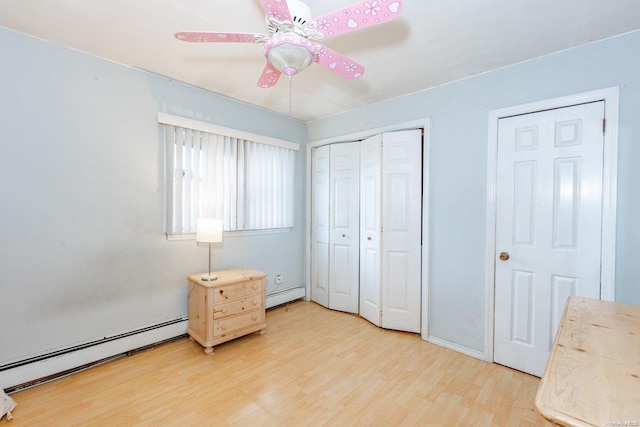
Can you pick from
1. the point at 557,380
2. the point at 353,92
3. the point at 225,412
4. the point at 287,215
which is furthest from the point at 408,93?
the point at 225,412

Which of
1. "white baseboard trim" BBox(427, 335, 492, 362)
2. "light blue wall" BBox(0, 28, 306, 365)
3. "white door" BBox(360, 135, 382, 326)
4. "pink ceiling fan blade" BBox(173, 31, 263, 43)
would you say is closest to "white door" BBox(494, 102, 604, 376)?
"white baseboard trim" BBox(427, 335, 492, 362)

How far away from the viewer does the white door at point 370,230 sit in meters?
3.09

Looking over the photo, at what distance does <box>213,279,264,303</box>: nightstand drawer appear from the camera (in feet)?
8.23

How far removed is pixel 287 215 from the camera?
367 centimetres

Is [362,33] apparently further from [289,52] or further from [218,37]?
[218,37]

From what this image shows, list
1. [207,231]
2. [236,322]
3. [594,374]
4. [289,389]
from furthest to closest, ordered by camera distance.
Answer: [236,322], [207,231], [289,389], [594,374]

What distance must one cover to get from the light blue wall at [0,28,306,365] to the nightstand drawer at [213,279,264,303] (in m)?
0.50

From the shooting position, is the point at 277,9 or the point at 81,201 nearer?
the point at 277,9

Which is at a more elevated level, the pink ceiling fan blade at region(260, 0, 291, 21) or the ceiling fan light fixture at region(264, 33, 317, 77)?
the pink ceiling fan blade at region(260, 0, 291, 21)

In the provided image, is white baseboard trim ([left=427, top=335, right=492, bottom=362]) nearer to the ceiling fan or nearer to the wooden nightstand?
the wooden nightstand

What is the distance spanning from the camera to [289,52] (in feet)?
4.66

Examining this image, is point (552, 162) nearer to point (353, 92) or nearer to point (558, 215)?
point (558, 215)

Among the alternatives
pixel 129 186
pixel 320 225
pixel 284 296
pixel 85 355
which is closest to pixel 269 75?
pixel 129 186

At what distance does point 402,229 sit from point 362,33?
1840 mm
